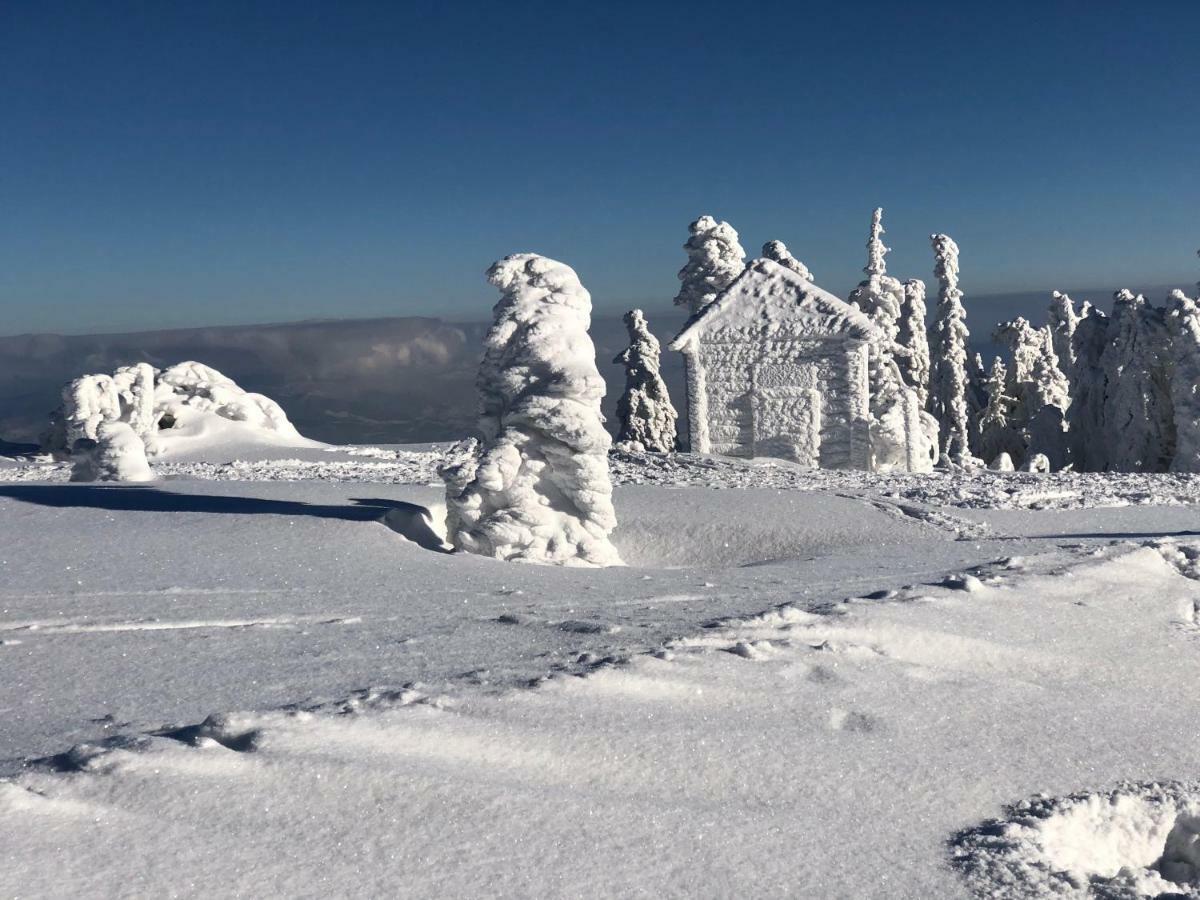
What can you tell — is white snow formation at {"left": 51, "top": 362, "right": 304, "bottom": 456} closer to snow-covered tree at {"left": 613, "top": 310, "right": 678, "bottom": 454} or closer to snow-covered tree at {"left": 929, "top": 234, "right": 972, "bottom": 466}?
snow-covered tree at {"left": 613, "top": 310, "right": 678, "bottom": 454}

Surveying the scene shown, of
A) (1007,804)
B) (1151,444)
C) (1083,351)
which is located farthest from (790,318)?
(1007,804)

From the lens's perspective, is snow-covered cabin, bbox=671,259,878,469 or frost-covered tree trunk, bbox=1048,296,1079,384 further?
frost-covered tree trunk, bbox=1048,296,1079,384

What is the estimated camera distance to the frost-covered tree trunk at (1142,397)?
1096 inches

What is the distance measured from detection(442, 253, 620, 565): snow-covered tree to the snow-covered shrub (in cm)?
759

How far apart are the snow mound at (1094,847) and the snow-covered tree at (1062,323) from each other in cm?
4396

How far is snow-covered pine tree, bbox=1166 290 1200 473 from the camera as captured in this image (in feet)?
79.6

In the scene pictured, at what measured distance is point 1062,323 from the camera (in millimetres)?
45531

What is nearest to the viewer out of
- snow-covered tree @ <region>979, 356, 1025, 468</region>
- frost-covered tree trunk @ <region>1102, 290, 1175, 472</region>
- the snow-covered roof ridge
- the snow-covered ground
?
the snow-covered ground

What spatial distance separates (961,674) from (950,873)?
8.64ft

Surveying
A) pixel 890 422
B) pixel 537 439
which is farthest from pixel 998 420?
pixel 537 439

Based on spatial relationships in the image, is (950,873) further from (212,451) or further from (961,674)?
(212,451)

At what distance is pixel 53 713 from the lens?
5004 millimetres

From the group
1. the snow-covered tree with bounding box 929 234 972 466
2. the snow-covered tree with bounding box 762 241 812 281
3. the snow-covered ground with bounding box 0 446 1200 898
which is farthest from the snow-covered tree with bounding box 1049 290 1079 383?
the snow-covered ground with bounding box 0 446 1200 898

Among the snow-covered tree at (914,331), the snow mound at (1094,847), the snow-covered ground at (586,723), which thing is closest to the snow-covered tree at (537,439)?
the snow-covered ground at (586,723)
